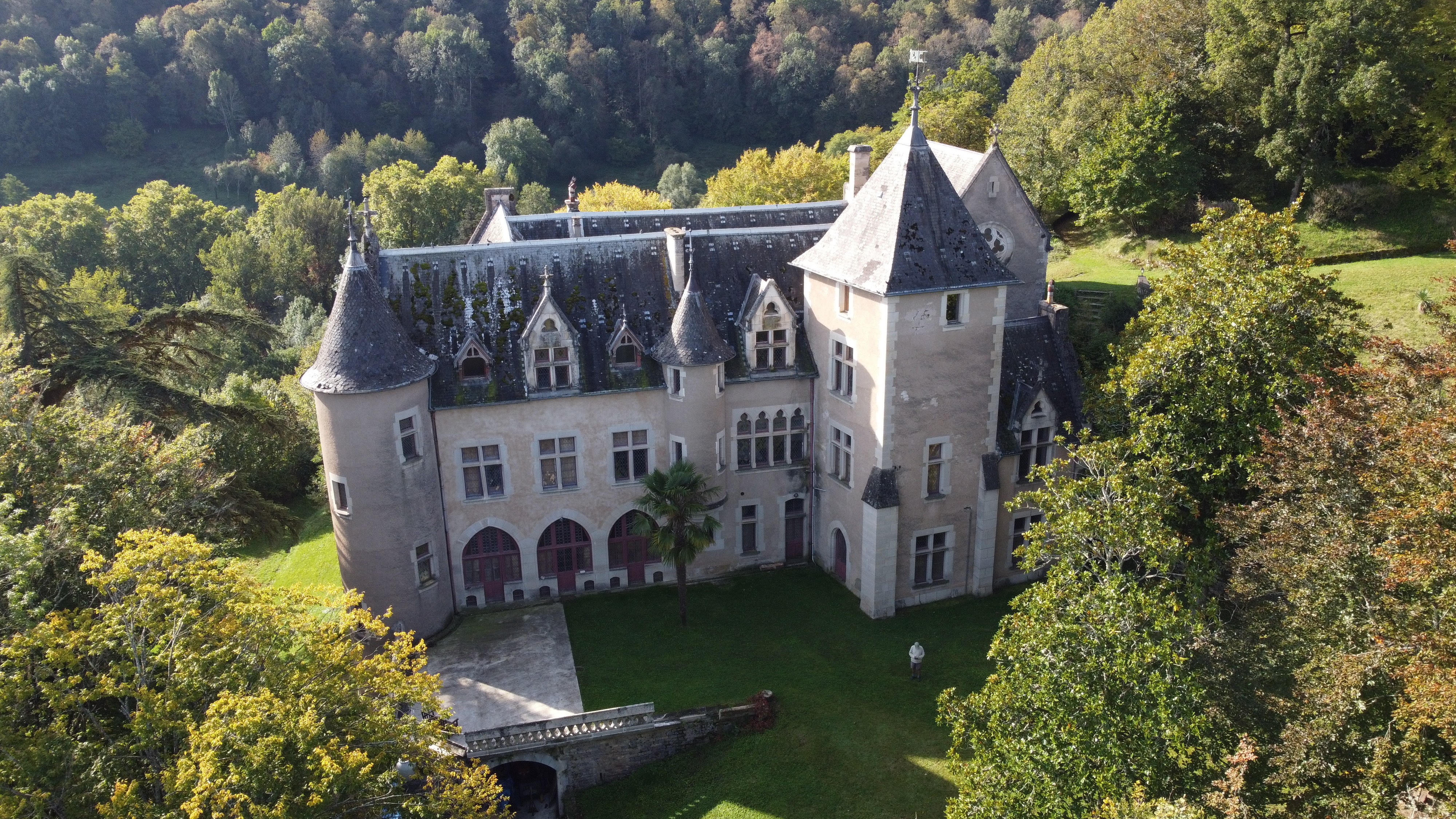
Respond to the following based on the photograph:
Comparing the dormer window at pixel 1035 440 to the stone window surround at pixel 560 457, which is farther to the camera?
the dormer window at pixel 1035 440

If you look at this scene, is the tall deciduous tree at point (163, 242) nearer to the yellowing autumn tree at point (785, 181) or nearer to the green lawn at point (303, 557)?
the yellowing autumn tree at point (785, 181)

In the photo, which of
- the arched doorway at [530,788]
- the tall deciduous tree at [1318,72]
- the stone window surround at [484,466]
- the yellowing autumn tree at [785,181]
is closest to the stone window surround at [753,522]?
the stone window surround at [484,466]

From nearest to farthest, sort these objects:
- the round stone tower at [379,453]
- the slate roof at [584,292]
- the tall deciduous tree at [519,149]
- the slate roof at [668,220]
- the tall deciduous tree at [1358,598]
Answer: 1. the tall deciduous tree at [1358,598]
2. the round stone tower at [379,453]
3. the slate roof at [584,292]
4. the slate roof at [668,220]
5. the tall deciduous tree at [519,149]

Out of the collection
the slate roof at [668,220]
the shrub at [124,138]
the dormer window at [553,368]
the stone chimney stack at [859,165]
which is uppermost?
the shrub at [124,138]

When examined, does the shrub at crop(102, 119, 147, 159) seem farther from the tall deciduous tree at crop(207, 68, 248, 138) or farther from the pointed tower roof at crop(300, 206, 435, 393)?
the pointed tower roof at crop(300, 206, 435, 393)

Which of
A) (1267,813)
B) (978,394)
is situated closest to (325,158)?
(978,394)

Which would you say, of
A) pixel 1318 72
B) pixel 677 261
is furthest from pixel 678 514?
pixel 1318 72

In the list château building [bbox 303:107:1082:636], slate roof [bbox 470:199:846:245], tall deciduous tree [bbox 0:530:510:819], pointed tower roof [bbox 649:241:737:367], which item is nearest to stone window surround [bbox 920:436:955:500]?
château building [bbox 303:107:1082:636]

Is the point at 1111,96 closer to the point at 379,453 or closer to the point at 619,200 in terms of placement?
the point at 619,200
